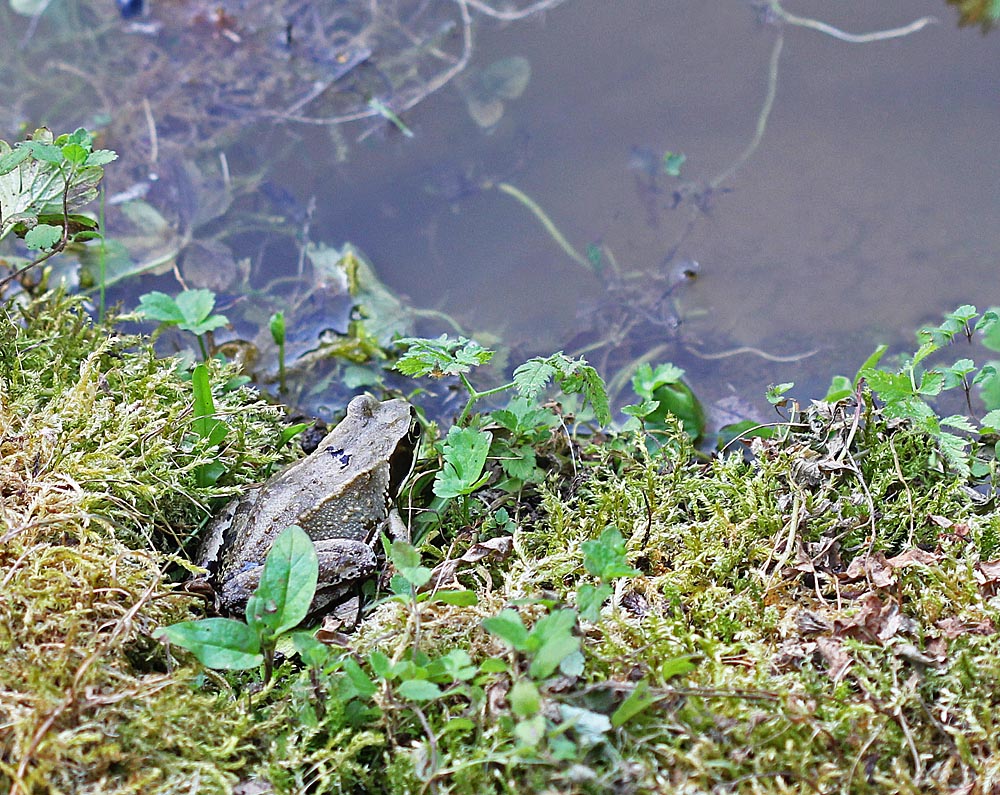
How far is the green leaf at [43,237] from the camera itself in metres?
2.31

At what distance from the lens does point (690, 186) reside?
388cm

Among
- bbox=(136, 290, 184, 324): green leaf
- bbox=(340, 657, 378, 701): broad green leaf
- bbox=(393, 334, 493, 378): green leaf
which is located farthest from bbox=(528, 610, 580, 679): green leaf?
bbox=(136, 290, 184, 324): green leaf

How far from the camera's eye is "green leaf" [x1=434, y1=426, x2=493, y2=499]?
2.29 metres

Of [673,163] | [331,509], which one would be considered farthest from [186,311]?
[673,163]

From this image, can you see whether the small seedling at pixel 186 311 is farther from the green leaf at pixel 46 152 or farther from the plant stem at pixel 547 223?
the plant stem at pixel 547 223

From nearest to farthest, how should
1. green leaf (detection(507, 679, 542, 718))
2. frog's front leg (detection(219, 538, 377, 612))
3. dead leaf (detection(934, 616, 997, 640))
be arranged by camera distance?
green leaf (detection(507, 679, 542, 718)), dead leaf (detection(934, 616, 997, 640)), frog's front leg (detection(219, 538, 377, 612))

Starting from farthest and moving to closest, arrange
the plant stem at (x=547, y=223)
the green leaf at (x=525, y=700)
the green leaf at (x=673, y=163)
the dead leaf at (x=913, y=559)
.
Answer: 1. the green leaf at (x=673, y=163)
2. the plant stem at (x=547, y=223)
3. the dead leaf at (x=913, y=559)
4. the green leaf at (x=525, y=700)

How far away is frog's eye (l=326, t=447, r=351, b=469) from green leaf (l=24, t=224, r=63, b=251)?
1.06 meters

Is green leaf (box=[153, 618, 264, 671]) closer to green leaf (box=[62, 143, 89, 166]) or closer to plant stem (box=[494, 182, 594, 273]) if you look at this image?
green leaf (box=[62, 143, 89, 166])

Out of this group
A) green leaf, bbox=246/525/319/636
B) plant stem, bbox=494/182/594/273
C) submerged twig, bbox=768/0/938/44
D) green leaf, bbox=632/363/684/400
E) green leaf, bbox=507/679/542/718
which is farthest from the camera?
submerged twig, bbox=768/0/938/44

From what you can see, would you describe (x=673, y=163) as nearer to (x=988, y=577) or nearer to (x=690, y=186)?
(x=690, y=186)

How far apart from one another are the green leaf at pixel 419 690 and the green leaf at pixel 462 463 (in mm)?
732

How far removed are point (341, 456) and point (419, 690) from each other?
1.26 meters

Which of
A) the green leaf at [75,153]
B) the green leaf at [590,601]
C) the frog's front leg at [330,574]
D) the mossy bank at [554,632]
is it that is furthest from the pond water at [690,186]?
the green leaf at [590,601]
